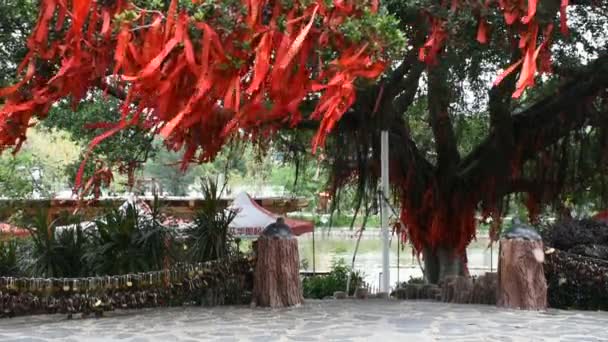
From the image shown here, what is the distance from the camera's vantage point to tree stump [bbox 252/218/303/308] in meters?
8.58

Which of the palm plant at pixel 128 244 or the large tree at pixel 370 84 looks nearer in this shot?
the large tree at pixel 370 84

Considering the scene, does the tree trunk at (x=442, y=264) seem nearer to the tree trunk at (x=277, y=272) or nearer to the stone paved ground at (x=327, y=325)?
the stone paved ground at (x=327, y=325)

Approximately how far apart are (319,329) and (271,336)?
532 millimetres

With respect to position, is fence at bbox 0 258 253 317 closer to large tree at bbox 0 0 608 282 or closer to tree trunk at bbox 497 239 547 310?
large tree at bbox 0 0 608 282

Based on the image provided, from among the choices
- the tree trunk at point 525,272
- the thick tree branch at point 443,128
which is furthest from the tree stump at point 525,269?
the thick tree branch at point 443,128

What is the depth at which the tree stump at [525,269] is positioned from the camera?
26.7 ft

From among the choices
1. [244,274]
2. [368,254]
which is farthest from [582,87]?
[368,254]

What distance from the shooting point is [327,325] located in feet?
24.6

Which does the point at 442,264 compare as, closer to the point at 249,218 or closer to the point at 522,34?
the point at 249,218

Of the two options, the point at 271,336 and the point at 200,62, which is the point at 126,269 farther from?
the point at 200,62

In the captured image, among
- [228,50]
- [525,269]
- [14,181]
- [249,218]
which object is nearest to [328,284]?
[249,218]

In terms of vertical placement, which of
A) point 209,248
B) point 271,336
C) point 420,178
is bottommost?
point 271,336

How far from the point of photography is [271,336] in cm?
699

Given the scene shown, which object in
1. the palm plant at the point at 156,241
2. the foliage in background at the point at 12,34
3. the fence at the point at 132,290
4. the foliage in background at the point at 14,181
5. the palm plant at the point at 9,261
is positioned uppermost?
the foliage in background at the point at 12,34
